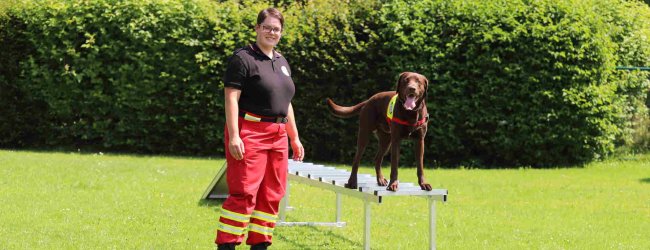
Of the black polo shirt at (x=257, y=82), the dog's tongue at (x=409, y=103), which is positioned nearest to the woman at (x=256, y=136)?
the black polo shirt at (x=257, y=82)

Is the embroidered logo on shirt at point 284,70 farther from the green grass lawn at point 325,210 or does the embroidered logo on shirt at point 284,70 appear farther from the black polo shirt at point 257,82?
the green grass lawn at point 325,210

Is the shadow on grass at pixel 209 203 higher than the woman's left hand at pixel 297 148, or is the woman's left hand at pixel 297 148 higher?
the woman's left hand at pixel 297 148

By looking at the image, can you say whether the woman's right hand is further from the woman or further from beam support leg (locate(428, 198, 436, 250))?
beam support leg (locate(428, 198, 436, 250))

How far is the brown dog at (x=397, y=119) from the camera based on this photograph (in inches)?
285

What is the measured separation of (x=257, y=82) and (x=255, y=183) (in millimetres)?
691

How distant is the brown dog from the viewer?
285 inches

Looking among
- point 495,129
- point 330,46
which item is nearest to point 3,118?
point 330,46

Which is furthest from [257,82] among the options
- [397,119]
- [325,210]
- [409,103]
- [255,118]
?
[325,210]

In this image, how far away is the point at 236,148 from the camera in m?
6.23

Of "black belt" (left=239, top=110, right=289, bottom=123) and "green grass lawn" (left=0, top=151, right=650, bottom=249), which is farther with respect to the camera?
"green grass lawn" (left=0, top=151, right=650, bottom=249)

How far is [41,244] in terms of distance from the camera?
8.09m

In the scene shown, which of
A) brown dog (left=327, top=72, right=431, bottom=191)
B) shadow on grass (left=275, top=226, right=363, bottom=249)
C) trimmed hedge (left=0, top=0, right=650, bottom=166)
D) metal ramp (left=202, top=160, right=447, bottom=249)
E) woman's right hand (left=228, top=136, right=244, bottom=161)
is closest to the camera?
woman's right hand (left=228, top=136, right=244, bottom=161)

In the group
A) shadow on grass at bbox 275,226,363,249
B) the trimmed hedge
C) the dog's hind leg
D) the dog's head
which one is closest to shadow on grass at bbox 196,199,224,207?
shadow on grass at bbox 275,226,363,249

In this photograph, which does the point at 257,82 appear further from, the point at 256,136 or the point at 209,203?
the point at 209,203
